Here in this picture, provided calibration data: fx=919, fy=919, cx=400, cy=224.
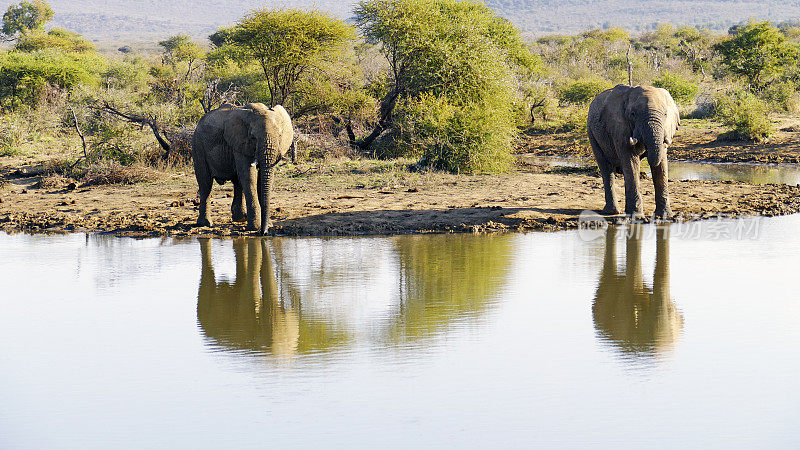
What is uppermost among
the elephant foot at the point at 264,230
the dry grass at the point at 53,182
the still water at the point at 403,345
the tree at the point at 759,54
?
the tree at the point at 759,54

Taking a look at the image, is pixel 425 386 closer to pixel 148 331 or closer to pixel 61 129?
pixel 148 331

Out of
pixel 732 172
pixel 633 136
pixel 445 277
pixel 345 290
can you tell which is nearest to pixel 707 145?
pixel 732 172

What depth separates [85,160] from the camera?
61.0 ft

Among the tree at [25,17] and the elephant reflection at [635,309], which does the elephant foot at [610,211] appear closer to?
the elephant reflection at [635,309]

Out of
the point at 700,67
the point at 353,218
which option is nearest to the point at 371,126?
the point at 353,218

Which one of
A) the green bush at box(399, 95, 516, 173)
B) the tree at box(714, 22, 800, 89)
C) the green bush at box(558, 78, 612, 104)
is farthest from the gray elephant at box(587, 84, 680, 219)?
the tree at box(714, 22, 800, 89)

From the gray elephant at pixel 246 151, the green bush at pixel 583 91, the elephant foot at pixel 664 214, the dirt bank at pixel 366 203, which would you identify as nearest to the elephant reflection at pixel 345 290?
the gray elephant at pixel 246 151

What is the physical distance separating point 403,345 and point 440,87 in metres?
14.2

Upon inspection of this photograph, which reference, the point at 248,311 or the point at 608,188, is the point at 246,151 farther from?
the point at 608,188

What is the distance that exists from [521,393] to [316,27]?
15.8m

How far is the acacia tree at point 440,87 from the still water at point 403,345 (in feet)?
22.8

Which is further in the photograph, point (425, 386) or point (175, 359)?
point (175, 359)

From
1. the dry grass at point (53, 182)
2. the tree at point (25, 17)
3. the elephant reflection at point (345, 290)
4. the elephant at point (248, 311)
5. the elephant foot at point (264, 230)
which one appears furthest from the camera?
the tree at point (25, 17)

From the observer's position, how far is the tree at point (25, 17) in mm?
77938
